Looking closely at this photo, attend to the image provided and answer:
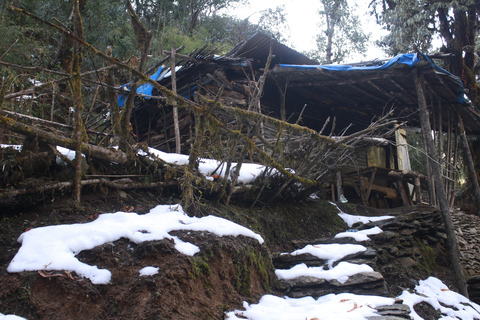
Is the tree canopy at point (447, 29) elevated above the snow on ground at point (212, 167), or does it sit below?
above

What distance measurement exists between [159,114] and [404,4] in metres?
9.54

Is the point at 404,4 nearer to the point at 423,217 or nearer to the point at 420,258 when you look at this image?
the point at 423,217

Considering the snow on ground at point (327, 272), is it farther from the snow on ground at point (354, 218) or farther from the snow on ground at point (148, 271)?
the snow on ground at point (354, 218)

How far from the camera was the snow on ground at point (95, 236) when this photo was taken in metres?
2.48

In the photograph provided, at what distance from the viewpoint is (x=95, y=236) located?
286cm

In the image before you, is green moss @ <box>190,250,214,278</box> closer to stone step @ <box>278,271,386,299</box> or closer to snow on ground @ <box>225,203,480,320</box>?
snow on ground @ <box>225,203,480,320</box>

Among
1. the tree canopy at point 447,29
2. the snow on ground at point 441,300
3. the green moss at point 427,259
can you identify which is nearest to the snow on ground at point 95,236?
the snow on ground at point 441,300

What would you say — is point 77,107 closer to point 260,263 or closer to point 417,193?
point 260,263

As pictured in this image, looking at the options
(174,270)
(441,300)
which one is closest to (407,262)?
(441,300)

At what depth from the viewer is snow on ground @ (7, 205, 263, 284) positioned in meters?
2.48

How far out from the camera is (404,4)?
11898mm

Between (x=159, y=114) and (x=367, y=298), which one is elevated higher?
(x=159, y=114)

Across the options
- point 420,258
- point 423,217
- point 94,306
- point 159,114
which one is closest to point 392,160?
point 423,217

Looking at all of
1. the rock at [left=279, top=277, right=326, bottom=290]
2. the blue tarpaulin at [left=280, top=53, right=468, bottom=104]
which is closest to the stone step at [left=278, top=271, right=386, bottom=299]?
the rock at [left=279, top=277, right=326, bottom=290]
